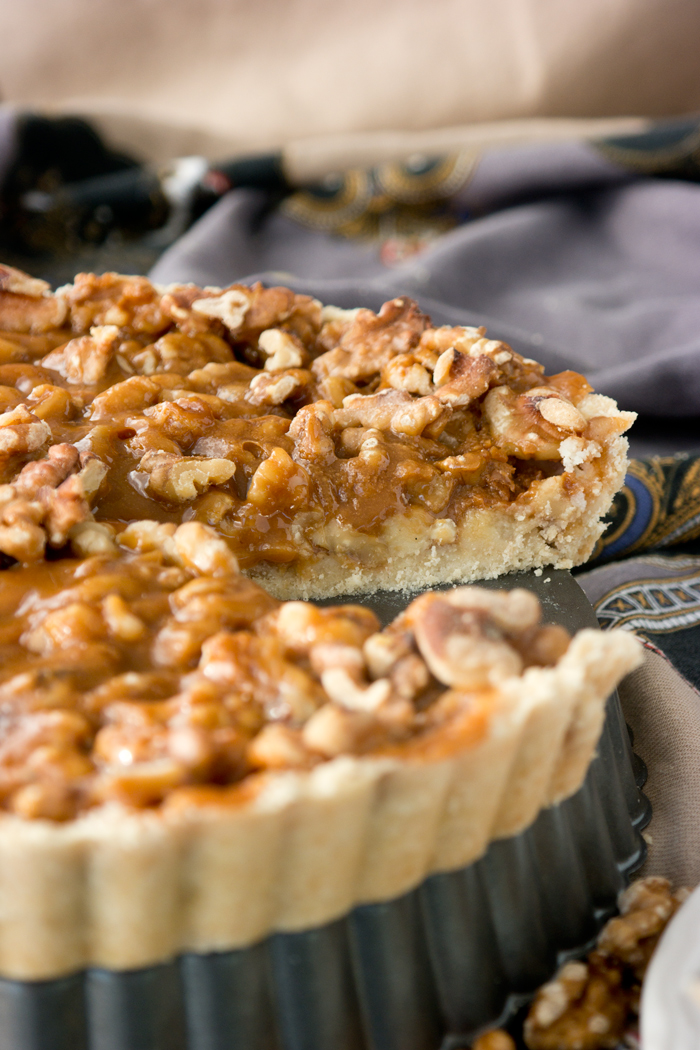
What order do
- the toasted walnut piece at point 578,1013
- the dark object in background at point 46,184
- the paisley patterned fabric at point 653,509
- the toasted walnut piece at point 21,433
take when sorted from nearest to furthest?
the toasted walnut piece at point 578,1013, the toasted walnut piece at point 21,433, the paisley patterned fabric at point 653,509, the dark object in background at point 46,184

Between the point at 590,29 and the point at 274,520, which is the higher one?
the point at 590,29

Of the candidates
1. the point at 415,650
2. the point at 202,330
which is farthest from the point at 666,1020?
the point at 202,330

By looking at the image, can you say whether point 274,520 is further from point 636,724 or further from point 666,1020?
point 666,1020

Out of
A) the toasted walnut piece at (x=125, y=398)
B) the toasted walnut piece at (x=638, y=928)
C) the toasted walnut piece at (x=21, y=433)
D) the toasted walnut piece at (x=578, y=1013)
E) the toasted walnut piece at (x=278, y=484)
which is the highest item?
the toasted walnut piece at (x=21, y=433)

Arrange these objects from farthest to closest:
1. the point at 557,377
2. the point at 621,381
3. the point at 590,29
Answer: the point at 590,29
the point at 621,381
the point at 557,377

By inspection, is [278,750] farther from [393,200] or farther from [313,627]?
[393,200]

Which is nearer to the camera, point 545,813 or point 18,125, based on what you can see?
point 545,813

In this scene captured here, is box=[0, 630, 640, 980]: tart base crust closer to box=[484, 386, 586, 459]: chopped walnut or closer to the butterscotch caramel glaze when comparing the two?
the butterscotch caramel glaze

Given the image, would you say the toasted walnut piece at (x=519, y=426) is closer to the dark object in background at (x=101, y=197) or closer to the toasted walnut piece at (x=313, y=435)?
the toasted walnut piece at (x=313, y=435)

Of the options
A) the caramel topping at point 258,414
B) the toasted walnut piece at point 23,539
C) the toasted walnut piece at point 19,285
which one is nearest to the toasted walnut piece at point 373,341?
the caramel topping at point 258,414
